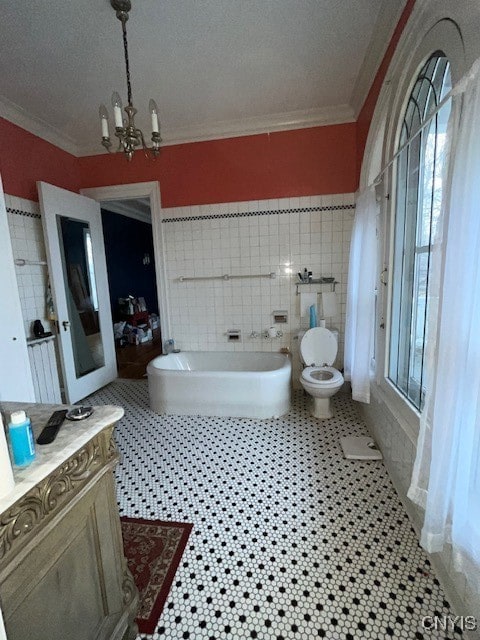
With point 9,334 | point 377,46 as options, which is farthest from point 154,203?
point 377,46

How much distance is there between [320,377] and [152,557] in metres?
1.93

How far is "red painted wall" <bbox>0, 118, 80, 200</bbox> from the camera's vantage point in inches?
102

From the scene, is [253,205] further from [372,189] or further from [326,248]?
[372,189]

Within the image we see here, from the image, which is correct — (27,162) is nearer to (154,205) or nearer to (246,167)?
(154,205)

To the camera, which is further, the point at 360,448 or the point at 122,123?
the point at 360,448

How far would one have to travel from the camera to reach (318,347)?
2.96 metres

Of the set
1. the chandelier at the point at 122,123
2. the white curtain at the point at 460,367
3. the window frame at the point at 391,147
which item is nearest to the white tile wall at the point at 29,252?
the chandelier at the point at 122,123

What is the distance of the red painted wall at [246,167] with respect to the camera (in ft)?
9.71

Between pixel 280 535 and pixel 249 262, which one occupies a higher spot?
pixel 249 262

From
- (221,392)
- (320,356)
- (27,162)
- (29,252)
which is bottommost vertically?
(221,392)

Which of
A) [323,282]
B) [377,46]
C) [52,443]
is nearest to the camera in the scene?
[52,443]

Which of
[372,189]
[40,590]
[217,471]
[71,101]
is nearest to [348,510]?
[217,471]

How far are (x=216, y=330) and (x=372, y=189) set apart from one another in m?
2.07

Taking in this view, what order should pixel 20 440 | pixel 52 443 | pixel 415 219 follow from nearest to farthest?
pixel 20 440 → pixel 52 443 → pixel 415 219
